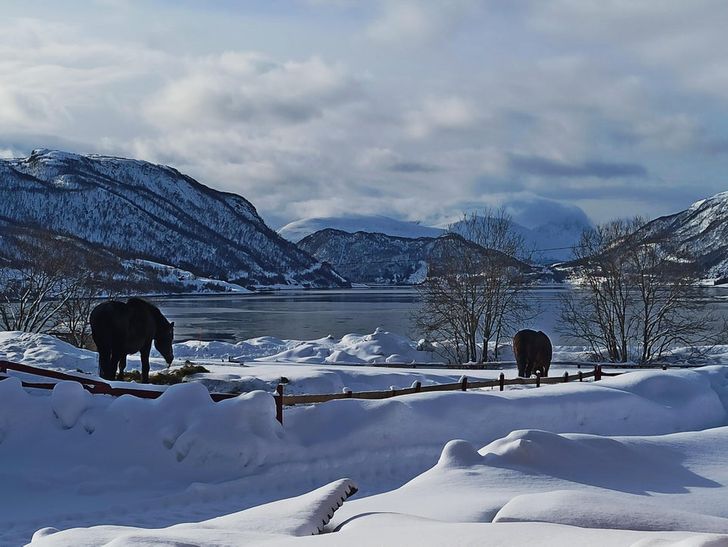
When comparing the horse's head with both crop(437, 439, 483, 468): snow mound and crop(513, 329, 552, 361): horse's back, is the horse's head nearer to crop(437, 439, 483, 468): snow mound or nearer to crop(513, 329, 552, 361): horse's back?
crop(513, 329, 552, 361): horse's back

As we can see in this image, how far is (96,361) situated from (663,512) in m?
20.9

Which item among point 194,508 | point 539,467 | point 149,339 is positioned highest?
point 149,339

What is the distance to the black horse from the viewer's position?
17.7m

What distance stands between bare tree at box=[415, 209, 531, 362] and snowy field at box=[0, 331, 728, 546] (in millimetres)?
19547

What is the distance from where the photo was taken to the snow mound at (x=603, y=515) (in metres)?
4.63

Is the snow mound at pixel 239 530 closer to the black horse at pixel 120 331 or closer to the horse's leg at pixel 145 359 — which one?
the black horse at pixel 120 331

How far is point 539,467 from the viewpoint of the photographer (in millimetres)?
7949

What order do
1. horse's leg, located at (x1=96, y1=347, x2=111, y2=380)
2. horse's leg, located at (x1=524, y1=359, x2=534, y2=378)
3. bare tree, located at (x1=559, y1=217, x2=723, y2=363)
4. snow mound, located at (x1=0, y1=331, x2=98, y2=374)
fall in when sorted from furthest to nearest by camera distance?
bare tree, located at (x1=559, y1=217, x2=723, y2=363) < horse's leg, located at (x1=524, y1=359, x2=534, y2=378) < snow mound, located at (x1=0, y1=331, x2=98, y2=374) < horse's leg, located at (x1=96, y1=347, x2=111, y2=380)

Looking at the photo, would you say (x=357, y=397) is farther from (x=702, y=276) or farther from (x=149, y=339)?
(x=702, y=276)

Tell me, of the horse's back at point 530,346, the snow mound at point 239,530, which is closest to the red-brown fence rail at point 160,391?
the horse's back at point 530,346

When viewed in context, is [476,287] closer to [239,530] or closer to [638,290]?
[638,290]

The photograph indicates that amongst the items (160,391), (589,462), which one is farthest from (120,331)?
(589,462)

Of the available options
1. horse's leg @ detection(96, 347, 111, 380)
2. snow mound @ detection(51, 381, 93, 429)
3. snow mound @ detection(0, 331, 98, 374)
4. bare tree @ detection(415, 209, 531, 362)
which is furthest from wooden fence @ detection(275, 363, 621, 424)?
bare tree @ detection(415, 209, 531, 362)

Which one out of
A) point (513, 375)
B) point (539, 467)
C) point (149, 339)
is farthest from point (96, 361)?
point (539, 467)
